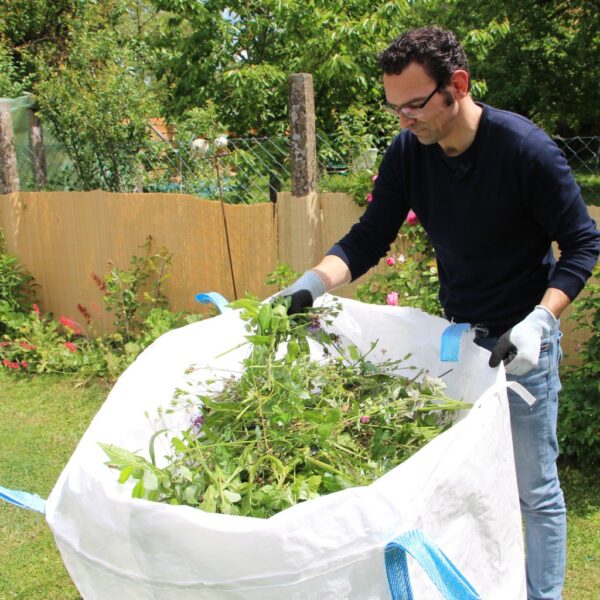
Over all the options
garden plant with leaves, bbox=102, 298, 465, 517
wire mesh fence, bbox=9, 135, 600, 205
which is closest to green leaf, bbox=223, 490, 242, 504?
garden plant with leaves, bbox=102, 298, 465, 517

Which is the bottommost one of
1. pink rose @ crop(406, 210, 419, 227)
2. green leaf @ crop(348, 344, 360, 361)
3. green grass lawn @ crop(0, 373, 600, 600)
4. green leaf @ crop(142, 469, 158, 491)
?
green grass lawn @ crop(0, 373, 600, 600)

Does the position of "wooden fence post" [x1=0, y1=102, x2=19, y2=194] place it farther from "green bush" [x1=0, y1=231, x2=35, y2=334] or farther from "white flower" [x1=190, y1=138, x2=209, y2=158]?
"white flower" [x1=190, y1=138, x2=209, y2=158]

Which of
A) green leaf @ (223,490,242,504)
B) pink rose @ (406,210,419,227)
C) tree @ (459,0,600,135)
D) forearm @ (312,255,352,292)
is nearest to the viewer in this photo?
green leaf @ (223,490,242,504)

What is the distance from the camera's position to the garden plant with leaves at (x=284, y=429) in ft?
4.73

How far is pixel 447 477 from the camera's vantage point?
130 cm

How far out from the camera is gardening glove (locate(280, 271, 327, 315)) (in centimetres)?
195

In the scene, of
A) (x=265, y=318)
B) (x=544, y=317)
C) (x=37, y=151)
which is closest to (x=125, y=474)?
(x=265, y=318)

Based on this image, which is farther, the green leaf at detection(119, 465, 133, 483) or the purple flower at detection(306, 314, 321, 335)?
the purple flower at detection(306, 314, 321, 335)

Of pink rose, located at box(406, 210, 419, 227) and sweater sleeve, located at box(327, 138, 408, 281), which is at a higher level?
sweater sleeve, located at box(327, 138, 408, 281)

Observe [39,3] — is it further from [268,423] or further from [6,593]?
[268,423]

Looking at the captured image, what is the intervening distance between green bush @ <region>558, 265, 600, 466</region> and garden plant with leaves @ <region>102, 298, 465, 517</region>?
143 cm

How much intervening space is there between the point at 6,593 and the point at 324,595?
79.5 inches

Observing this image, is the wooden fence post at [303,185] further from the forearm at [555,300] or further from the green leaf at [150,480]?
the green leaf at [150,480]

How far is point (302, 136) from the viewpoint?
4129mm
